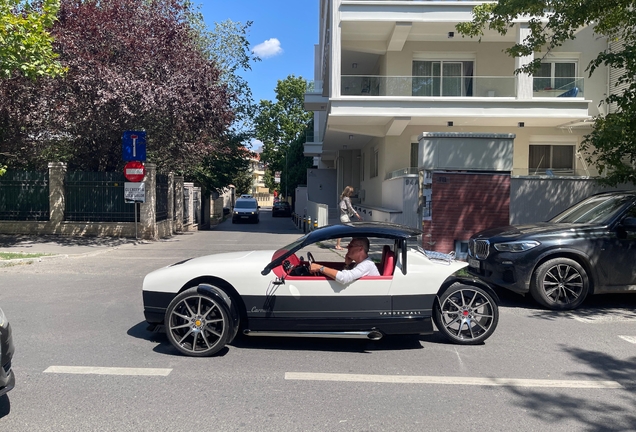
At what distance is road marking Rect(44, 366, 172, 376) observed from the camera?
5074 millimetres

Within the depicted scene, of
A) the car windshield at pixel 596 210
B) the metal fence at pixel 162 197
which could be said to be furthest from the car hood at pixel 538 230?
the metal fence at pixel 162 197

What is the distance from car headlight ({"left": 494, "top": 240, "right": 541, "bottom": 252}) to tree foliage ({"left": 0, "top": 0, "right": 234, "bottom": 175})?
11529 mm

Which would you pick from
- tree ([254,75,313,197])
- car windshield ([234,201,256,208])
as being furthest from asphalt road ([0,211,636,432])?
tree ([254,75,313,197])

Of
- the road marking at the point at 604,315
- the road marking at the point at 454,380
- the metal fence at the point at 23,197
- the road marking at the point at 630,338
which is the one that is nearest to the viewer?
the road marking at the point at 454,380

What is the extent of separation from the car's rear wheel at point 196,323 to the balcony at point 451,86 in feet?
51.4

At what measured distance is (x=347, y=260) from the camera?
620 centimetres

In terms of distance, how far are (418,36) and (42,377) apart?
19613 millimetres

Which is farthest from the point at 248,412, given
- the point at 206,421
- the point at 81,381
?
the point at 81,381

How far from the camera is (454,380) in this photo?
5.05m

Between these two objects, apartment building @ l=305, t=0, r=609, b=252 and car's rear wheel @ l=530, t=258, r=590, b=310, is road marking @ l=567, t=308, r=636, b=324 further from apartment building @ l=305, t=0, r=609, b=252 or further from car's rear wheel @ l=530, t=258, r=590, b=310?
apartment building @ l=305, t=0, r=609, b=252

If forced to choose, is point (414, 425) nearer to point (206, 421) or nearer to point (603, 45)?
point (206, 421)

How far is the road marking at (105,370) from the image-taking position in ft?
16.6

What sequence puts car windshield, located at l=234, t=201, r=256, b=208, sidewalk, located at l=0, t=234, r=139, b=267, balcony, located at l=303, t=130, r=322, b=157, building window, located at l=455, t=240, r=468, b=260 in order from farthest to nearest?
balcony, located at l=303, t=130, r=322, b=157
car windshield, located at l=234, t=201, r=256, b=208
sidewalk, located at l=0, t=234, r=139, b=267
building window, located at l=455, t=240, r=468, b=260

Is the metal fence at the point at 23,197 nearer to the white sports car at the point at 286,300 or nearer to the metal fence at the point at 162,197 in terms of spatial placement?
the metal fence at the point at 162,197
